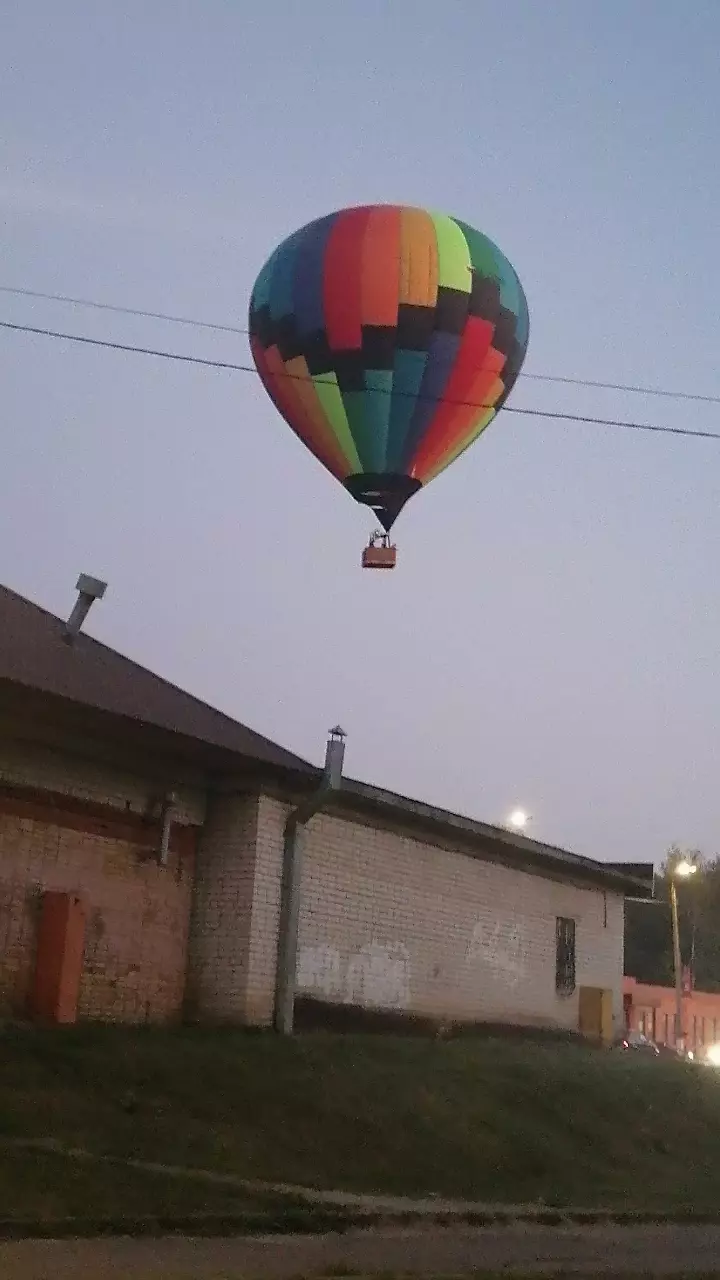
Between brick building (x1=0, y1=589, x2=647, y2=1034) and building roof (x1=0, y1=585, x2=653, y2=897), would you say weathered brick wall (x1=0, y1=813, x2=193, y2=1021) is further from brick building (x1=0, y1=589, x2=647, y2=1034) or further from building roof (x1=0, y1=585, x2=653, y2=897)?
building roof (x1=0, y1=585, x2=653, y2=897)

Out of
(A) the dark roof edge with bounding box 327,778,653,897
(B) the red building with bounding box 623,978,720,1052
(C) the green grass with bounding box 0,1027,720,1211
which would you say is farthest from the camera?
(B) the red building with bounding box 623,978,720,1052

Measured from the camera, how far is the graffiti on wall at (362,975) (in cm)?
1594

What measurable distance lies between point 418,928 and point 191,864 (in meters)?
4.10

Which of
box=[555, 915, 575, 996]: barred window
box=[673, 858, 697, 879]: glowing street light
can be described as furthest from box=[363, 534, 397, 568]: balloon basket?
box=[673, 858, 697, 879]: glowing street light

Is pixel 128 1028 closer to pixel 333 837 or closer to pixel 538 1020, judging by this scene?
pixel 333 837

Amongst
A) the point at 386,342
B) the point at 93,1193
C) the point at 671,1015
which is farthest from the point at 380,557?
the point at 671,1015

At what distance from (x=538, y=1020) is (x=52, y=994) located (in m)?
10.2

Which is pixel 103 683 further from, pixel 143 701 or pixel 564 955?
pixel 564 955

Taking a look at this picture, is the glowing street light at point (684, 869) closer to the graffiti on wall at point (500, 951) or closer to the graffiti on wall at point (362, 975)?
the graffiti on wall at point (500, 951)

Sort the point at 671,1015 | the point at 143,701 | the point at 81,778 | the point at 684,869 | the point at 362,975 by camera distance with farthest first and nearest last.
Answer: the point at 671,1015, the point at 684,869, the point at 362,975, the point at 143,701, the point at 81,778

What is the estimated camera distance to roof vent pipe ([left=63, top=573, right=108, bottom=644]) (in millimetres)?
15844

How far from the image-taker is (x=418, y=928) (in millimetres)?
18078

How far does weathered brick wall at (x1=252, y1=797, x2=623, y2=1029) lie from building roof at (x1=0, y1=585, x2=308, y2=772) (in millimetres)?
1030

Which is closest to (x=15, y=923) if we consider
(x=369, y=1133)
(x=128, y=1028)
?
(x=128, y=1028)
